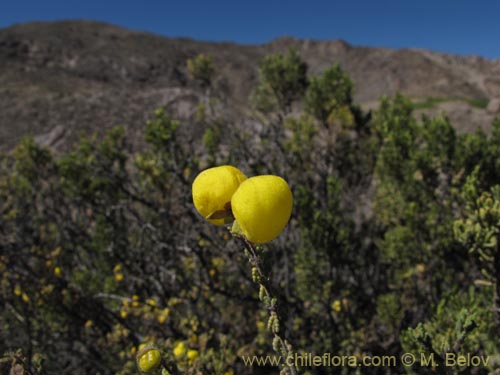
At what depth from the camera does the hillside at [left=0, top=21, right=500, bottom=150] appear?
23.1m

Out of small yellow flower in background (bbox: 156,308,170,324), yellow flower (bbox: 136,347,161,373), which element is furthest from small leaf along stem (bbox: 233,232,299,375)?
small yellow flower in background (bbox: 156,308,170,324)

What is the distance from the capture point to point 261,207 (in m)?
1.12

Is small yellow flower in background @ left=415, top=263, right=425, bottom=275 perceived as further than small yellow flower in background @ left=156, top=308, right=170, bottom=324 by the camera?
Yes

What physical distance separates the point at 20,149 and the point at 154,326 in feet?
21.9

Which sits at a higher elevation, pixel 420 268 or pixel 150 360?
pixel 150 360

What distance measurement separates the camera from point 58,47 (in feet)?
165

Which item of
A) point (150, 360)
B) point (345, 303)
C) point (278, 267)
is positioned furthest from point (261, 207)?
point (278, 267)

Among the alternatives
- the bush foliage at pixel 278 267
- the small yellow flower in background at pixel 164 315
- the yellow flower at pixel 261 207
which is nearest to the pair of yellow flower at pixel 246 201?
the yellow flower at pixel 261 207

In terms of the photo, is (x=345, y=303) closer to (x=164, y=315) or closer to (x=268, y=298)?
(x=164, y=315)

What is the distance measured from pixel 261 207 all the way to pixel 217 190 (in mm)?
186

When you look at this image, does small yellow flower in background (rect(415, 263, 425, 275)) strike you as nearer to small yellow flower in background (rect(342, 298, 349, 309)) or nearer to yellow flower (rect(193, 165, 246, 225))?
small yellow flower in background (rect(342, 298, 349, 309))

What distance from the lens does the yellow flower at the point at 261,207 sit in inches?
43.8

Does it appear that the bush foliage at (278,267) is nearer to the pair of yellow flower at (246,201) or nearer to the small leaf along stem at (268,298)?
the small leaf along stem at (268,298)

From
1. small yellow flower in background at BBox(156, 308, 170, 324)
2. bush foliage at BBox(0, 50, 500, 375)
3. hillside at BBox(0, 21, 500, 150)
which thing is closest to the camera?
small yellow flower in background at BBox(156, 308, 170, 324)
